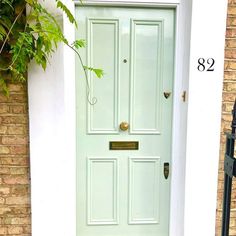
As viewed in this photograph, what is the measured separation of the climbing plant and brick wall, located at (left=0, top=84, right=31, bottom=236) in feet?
0.42

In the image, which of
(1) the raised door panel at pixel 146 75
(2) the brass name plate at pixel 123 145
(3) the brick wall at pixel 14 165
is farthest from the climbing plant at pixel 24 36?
(2) the brass name plate at pixel 123 145

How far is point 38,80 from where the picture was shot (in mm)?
1828

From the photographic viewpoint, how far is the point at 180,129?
2021 millimetres

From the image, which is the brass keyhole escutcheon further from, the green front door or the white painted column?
the white painted column

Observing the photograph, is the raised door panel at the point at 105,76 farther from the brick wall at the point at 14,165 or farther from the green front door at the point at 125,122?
the brick wall at the point at 14,165

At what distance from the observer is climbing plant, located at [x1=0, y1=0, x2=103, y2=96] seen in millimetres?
1467

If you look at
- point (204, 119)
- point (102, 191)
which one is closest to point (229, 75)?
point (204, 119)

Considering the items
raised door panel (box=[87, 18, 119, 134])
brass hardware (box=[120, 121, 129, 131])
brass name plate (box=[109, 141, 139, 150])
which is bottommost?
brass name plate (box=[109, 141, 139, 150])

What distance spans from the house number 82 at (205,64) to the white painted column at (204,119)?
2cm

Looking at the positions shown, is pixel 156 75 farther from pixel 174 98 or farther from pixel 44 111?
pixel 44 111

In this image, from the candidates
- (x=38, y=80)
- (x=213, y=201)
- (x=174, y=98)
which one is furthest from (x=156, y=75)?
(x=213, y=201)

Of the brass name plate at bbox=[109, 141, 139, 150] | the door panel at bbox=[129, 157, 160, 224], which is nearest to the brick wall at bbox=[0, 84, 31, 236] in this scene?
the brass name plate at bbox=[109, 141, 139, 150]

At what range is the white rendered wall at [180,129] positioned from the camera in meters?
1.83

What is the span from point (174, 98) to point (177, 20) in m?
0.57
